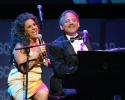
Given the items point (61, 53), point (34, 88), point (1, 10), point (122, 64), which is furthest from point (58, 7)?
point (122, 64)

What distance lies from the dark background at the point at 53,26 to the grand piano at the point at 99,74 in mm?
2122

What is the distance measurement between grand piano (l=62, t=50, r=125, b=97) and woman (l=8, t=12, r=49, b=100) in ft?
2.29

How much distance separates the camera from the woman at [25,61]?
16.9ft

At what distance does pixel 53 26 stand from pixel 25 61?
5.97 feet

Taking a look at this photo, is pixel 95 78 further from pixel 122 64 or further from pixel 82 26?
pixel 82 26

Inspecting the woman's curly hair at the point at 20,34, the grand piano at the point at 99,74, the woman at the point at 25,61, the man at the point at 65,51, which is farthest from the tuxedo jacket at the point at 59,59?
the grand piano at the point at 99,74

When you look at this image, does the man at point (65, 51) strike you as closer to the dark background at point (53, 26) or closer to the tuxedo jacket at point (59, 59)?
the tuxedo jacket at point (59, 59)

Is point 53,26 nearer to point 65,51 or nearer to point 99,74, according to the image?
point 65,51

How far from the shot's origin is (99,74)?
455cm

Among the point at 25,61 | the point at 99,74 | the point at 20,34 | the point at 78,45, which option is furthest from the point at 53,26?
the point at 99,74

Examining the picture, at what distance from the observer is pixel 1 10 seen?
22.6 ft

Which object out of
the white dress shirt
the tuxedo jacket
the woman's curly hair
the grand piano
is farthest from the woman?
the grand piano

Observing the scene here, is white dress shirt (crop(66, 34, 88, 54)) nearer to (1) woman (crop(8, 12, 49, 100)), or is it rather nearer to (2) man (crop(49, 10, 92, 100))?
(2) man (crop(49, 10, 92, 100))

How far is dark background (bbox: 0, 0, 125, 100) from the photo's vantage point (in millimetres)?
6699
